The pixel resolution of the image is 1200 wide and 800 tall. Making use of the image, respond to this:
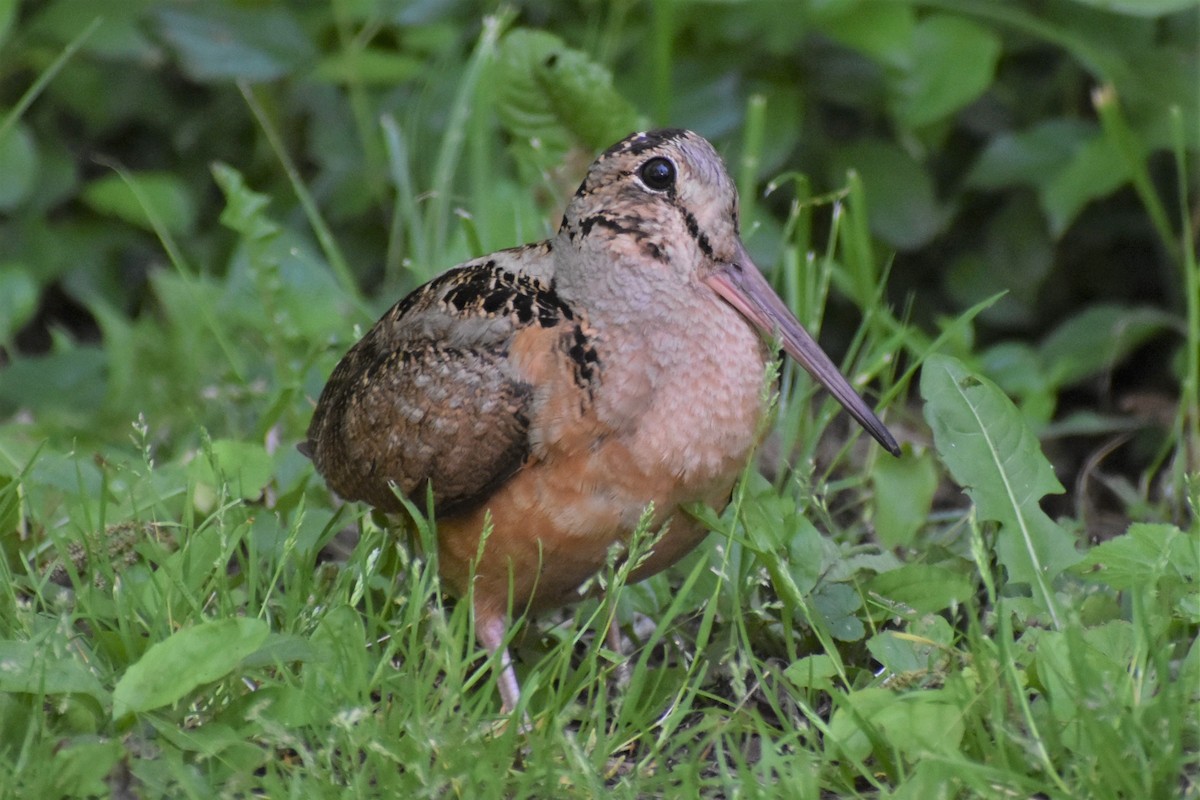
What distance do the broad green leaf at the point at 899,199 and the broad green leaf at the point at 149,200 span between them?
1974 millimetres

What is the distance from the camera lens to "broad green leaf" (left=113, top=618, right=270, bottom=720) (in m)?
2.26

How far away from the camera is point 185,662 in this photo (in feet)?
7.48

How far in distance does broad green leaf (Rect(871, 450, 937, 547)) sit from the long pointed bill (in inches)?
17.7

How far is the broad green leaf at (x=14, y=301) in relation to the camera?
4.37m

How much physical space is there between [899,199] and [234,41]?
2.00m

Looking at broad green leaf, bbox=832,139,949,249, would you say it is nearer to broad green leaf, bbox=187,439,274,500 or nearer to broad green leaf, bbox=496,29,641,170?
broad green leaf, bbox=496,29,641,170

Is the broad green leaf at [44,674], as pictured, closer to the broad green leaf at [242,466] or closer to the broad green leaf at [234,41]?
the broad green leaf at [242,466]

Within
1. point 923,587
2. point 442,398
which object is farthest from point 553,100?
point 923,587

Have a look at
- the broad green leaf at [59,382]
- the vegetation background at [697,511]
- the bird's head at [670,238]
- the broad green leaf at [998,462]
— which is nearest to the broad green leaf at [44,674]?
the vegetation background at [697,511]

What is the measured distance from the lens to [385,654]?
240 centimetres

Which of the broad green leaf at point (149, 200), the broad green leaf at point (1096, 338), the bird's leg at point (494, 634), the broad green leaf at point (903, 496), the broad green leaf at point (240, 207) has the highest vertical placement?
the broad green leaf at point (240, 207)

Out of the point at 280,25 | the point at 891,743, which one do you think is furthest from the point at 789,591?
the point at 280,25

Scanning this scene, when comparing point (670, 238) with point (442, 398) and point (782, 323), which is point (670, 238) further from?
point (442, 398)

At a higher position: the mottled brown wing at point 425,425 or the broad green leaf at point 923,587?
the mottled brown wing at point 425,425
